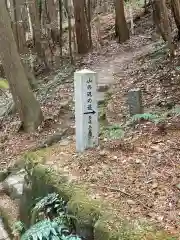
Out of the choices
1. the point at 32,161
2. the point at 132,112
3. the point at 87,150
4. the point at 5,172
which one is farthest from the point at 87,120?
the point at 5,172

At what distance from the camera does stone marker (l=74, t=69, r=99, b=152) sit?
21.4 ft

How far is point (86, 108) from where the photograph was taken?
6.60 metres

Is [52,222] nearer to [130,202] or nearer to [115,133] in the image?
[130,202]

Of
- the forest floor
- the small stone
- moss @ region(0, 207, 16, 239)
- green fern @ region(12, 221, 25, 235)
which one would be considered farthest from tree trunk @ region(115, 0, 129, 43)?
the small stone

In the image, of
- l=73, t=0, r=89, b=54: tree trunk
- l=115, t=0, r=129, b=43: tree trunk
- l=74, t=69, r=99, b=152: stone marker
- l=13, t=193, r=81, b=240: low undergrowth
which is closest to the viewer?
l=13, t=193, r=81, b=240: low undergrowth

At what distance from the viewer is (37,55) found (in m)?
20.1

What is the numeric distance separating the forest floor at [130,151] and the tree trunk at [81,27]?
16.4 feet

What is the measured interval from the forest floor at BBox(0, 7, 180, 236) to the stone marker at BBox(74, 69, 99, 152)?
0.64ft

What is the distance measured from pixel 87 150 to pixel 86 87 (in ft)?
3.28

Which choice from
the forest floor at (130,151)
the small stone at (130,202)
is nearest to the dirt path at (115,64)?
the forest floor at (130,151)

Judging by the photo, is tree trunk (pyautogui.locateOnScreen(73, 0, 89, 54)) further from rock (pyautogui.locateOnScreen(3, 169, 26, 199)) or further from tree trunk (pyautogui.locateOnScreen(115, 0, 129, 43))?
rock (pyautogui.locateOnScreen(3, 169, 26, 199))

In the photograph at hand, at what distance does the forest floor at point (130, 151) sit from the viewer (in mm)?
4973

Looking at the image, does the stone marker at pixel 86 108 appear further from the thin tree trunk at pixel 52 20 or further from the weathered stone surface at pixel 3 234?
the thin tree trunk at pixel 52 20

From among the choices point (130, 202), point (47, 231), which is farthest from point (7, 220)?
point (130, 202)
